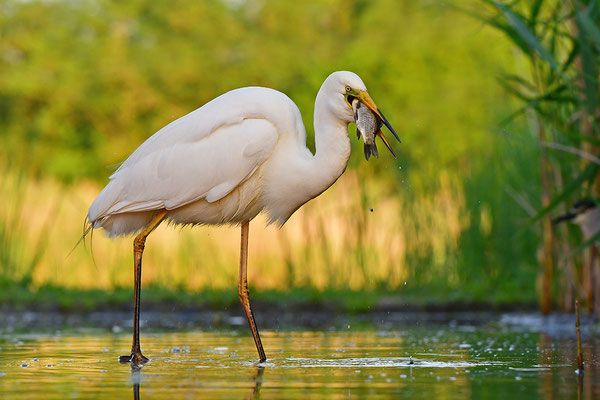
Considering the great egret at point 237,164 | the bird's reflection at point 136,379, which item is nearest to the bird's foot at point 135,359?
the great egret at point 237,164

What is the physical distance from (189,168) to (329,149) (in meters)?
0.88

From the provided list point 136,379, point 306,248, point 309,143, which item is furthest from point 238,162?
point 309,143

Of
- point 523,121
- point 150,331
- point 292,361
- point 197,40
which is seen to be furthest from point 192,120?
point 197,40

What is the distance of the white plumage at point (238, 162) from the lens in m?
5.92

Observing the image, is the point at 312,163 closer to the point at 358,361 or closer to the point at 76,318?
the point at 358,361

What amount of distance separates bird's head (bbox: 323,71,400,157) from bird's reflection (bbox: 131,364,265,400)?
4.89 feet

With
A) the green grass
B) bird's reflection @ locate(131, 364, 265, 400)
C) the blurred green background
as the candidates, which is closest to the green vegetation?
the blurred green background

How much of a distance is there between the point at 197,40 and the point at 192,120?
30152mm

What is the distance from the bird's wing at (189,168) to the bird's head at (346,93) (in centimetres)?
41

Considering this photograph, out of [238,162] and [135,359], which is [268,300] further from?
[135,359]

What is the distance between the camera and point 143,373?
5078mm

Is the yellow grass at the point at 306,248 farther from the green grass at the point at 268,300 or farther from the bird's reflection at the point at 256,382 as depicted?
the bird's reflection at the point at 256,382

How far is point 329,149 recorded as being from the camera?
19.4 feet

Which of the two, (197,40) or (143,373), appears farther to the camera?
(197,40)
